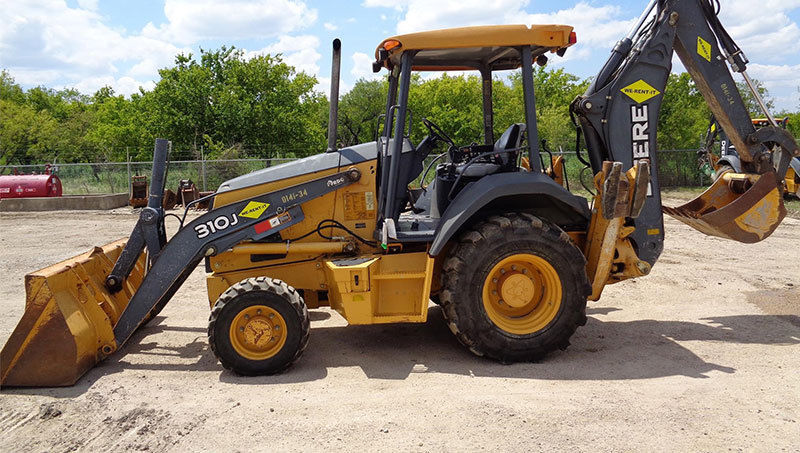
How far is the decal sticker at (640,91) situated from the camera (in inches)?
229

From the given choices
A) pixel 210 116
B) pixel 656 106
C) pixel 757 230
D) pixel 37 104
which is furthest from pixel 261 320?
pixel 37 104

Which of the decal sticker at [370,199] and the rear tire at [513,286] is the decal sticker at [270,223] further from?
the rear tire at [513,286]

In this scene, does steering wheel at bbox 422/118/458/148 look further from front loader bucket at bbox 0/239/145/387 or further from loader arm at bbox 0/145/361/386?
front loader bucket at bbox 0/239/145/387

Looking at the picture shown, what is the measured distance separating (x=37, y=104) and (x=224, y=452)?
213ft

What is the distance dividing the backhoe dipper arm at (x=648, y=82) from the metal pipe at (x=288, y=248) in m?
2.62

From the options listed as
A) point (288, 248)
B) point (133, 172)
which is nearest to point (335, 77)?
point (288, 248)

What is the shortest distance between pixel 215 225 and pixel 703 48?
189 inches

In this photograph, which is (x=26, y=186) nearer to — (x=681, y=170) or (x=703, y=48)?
(x=703, y=48)

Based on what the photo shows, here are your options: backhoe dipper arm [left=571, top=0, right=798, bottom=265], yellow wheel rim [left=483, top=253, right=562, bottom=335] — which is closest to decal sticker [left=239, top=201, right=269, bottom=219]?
yellow wheel rim [left=483, top=253, right=562, bottom=335]

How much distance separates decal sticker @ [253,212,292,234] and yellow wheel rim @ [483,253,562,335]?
185 centimetres

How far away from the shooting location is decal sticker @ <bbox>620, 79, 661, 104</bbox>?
5.82 metres

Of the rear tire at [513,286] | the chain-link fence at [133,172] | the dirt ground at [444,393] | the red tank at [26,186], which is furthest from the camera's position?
the chain-link fence at [133,172]

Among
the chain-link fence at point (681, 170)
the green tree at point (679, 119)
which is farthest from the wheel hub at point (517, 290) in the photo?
the green tree at point (679, 119)

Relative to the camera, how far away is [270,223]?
5453 millimetres
